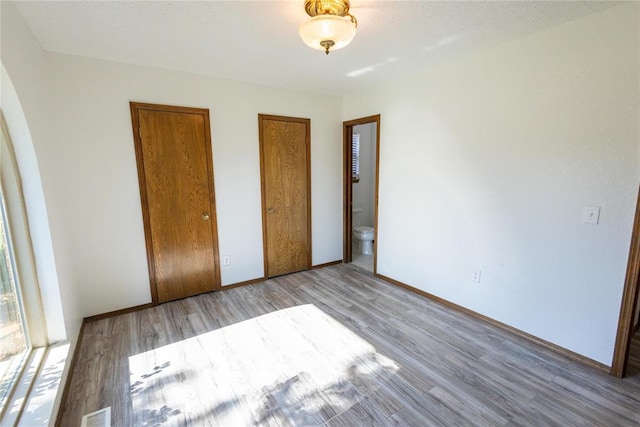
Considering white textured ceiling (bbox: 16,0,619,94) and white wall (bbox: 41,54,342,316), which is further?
white wall (bbox: 41,54,342,316)

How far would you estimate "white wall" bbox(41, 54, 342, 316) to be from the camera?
2.46 m

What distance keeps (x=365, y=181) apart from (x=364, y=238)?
3.94ft

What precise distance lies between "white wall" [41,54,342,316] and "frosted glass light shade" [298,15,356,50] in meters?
1.74

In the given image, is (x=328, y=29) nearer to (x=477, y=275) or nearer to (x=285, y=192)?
(x=285, y=192)

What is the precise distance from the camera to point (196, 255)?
10.3 feet

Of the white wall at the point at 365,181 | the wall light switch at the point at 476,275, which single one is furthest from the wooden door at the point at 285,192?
the wall light switch at the point at 476,275

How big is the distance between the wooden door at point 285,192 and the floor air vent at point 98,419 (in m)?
2.11

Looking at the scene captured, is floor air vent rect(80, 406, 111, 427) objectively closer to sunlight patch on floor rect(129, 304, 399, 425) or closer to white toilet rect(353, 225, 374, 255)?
sunlight patch on floor rect(129, 304, 399, 425)

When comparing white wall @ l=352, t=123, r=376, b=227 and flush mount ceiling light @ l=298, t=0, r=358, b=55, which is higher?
flush mount ceiling light @ l=298, t=0, r=358, b=55

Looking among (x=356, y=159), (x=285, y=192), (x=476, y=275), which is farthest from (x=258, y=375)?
(x=356, y=159)

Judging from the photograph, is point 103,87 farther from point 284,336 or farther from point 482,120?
point 482,120

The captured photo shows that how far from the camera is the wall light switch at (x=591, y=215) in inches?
77.6

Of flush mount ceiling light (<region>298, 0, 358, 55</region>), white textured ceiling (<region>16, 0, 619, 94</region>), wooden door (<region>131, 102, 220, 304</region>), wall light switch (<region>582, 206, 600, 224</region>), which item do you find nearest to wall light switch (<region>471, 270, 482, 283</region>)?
wall light switch (<region>582, 206, 600, 224</region>)

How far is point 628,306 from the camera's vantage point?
188 cm
